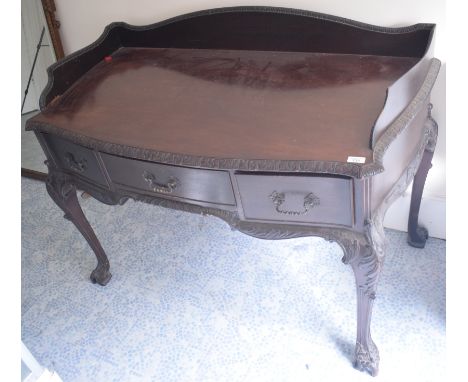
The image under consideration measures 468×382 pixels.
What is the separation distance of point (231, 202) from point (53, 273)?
105 cm

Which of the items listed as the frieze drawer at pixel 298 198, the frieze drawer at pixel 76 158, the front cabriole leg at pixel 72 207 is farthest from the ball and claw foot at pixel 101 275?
the frieze drawer at pixel 298 198

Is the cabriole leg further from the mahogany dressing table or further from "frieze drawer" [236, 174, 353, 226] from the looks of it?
"frieze drawer" [236, 174, 353, 226]

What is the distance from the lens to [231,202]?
104cm

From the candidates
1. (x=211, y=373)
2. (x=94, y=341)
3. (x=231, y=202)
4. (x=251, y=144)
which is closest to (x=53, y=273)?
(x=94, y=341)

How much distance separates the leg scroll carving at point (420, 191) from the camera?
4.17ft

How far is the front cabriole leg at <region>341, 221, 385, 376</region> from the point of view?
973 mm

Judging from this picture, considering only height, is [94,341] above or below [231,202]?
below

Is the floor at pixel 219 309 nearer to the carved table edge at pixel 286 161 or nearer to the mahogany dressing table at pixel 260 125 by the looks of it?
the mahogany dressing table at pixel 260 125

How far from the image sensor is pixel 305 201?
95cm

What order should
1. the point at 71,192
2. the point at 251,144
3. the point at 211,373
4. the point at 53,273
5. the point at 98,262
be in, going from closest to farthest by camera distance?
the point at 251,144
the point at 211,373
the point at 71,192
the point at 98,262
the point at 53,273

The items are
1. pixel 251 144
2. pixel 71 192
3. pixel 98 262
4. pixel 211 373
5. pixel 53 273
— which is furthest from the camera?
pixel 53 273

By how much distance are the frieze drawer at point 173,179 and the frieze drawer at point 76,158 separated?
5 centimetres

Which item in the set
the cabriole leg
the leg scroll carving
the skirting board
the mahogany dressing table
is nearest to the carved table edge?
the mahogany dressing table
